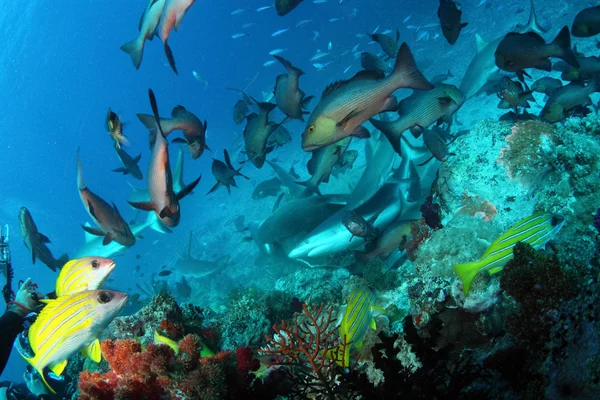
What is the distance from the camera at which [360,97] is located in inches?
112

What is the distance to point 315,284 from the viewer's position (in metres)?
6.81

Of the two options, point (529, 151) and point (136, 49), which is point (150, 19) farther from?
point (529, 151)

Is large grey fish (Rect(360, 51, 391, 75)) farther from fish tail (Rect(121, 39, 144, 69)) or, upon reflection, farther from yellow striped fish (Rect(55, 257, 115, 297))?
yellow striped fish (Rect(55, 257, 115, 297))

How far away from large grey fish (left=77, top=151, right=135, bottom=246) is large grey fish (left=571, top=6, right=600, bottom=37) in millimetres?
6788

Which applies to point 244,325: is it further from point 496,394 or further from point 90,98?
point 90,98

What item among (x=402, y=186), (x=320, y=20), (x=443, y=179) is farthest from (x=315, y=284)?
(x=320, y=20)

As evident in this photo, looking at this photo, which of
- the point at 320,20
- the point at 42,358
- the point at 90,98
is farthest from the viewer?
the point at 90,98

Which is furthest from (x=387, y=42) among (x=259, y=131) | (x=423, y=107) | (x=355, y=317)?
(x=355, y=317)

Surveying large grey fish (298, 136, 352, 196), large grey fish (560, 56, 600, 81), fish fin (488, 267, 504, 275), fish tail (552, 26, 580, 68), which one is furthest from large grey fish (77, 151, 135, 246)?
large grey fish (560, 56, 600, 81)

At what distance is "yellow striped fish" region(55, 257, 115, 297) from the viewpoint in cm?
324

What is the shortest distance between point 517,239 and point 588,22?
14.1 feet

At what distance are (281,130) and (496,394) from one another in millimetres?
5442

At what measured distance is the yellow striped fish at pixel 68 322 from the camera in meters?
2.71

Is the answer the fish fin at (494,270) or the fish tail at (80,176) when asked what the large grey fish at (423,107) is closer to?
the fish fin at (494,270)
